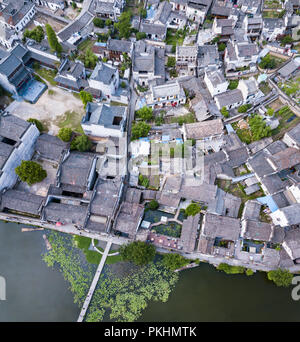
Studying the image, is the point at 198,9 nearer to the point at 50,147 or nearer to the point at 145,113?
the point at 145,113

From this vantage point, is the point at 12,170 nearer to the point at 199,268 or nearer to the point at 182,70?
the point at 199,268

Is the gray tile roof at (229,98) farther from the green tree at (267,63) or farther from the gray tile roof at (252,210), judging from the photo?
the gray tile roof at (252,210)

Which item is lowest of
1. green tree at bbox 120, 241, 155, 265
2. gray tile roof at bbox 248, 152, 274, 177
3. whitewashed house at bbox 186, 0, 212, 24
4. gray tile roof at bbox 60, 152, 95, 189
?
green tree at bbox 120, 241, 155, 265

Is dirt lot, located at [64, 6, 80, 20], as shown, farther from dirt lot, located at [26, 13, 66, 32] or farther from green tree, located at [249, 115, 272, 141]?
green tree, located at [249, 115, 272, 141]

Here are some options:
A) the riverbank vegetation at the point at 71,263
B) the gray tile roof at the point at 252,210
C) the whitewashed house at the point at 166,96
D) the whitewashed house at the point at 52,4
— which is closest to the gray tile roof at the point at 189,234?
the gray tile roof at the point at 252,210

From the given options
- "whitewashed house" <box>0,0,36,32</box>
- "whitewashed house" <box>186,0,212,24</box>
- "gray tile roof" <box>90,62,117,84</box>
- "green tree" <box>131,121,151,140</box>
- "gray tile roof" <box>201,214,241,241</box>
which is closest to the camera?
"gray tile roof" <box>201,214,241,241</box>

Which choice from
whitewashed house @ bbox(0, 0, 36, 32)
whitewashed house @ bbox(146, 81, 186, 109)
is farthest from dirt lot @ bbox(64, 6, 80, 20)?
whitewashed house @ bbox(146, 81, 186, 109)

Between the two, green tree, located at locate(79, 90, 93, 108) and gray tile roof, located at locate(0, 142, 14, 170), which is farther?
green tree, located at locate(79, 90, 93, 108)
